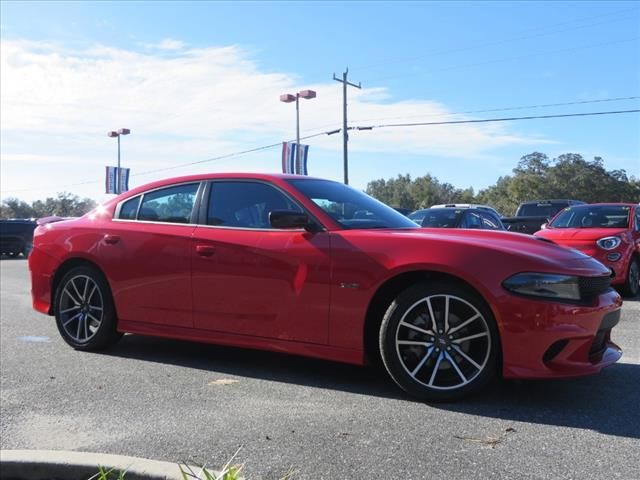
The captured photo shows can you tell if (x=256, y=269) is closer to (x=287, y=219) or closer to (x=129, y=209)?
(x=287, y=219)

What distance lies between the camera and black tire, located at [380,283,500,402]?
12.6 feet

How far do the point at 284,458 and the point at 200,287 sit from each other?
1966 mm

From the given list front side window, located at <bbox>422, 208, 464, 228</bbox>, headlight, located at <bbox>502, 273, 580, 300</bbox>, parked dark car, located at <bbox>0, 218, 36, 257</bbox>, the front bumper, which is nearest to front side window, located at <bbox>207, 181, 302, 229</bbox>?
headlight, located at <bbox>502, 273, 580, 300</bbox>

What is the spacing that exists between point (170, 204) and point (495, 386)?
296cm

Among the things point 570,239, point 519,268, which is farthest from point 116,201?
point 570,239

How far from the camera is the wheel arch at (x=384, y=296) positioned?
13.1 feet

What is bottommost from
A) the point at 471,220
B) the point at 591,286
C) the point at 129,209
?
the point at 591,286

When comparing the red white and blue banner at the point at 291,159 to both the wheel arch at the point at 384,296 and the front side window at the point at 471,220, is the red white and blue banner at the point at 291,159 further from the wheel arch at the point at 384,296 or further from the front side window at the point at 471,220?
the wheel arch at the point at 384,296

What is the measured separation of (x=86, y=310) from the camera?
556 cm

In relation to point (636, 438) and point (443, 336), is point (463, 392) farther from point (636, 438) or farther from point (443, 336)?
point (636, 438)

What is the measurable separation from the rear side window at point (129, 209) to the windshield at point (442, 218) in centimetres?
605

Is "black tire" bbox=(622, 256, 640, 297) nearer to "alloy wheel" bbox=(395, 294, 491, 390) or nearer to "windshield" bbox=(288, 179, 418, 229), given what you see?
"windshield" bbox=(288, 179, 418, 229)

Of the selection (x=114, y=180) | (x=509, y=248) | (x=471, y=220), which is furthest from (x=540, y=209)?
(x=114, y=180)

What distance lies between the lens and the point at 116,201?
563 centimetres
